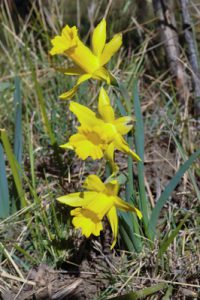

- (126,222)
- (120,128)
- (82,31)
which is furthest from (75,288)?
(82,31)

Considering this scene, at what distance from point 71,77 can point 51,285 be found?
3.16 feet

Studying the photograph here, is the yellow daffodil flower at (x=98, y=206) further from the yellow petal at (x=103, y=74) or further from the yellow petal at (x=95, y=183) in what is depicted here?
the yellow petal at (x=103, y=74)

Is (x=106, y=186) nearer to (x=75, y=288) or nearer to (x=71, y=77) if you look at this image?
(x=75, y=288)

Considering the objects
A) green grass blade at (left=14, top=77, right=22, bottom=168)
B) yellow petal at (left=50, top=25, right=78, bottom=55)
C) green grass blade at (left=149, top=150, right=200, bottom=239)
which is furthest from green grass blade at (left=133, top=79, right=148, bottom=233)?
green grass blade at (left=14, top=77, right=22, bottom=168)

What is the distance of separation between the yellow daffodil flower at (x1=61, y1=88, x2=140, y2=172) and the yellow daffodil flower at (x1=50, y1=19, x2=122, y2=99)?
0.08 metres

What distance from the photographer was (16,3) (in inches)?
111

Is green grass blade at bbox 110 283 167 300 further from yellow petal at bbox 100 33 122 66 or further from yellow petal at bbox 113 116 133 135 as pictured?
yellow petal at bbox 100 33 122 66

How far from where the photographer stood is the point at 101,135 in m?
1.30

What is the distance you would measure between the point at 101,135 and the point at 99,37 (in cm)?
27

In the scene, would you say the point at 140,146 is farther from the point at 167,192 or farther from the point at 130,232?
the point at 130,232

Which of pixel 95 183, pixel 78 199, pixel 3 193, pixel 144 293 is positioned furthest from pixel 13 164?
pixel 144 293

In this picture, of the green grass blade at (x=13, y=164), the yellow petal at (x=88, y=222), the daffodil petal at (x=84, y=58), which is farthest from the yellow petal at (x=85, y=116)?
the green grass blade at (x=13, y=164)

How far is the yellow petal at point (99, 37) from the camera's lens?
53.9 inches

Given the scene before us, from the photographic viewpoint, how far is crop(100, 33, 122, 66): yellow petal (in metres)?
1.36
